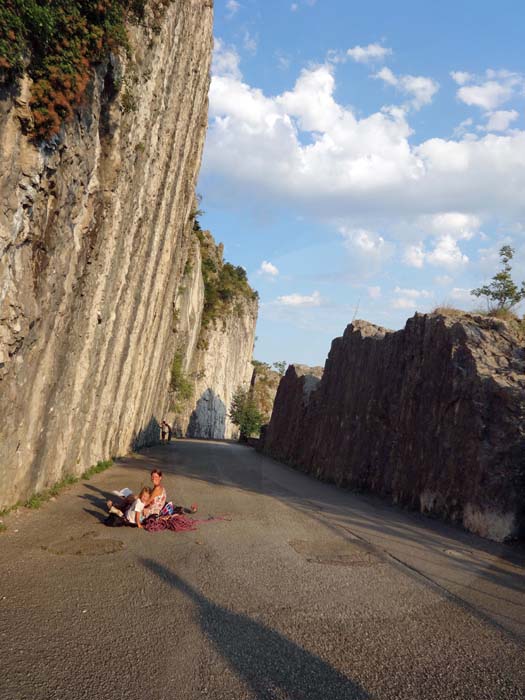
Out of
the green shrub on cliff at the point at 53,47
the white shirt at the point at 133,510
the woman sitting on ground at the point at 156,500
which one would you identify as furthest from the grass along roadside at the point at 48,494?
the green shrub on cliff at the point at 53,47

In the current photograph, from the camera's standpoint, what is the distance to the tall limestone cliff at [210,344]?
1800 inches

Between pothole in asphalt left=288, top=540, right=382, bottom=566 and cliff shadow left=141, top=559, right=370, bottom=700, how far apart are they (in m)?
2.72

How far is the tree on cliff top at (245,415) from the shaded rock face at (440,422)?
39283 millimetres

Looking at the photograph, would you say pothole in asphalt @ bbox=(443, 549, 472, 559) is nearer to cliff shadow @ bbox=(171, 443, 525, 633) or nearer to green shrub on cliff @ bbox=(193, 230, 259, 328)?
cliff shadow @ bbox=(171, 443, 525, 633)

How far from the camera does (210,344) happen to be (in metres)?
59.8

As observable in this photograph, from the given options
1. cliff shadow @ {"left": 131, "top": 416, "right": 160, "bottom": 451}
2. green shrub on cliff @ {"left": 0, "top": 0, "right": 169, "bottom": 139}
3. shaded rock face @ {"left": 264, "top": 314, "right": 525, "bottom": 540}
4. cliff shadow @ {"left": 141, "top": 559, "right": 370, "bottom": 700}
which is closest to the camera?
cliff shadow @ {"left": 141, "top": 559, "right": 370, "bottom": 700}

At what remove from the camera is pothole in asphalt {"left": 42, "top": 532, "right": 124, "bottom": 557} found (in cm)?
729

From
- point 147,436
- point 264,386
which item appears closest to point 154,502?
point 147,436

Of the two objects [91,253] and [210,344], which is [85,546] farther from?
[210,344]

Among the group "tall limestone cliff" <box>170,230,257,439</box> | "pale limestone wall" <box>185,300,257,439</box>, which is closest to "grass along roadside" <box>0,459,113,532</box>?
"tall limestone cliff" <box>170,230,257,439</box>

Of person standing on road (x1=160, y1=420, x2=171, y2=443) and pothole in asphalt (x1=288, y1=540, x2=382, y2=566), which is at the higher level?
pothole in asphalt (x1=288, y1=540, x2=382, y2=566)

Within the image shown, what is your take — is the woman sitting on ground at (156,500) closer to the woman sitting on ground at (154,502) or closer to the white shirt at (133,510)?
the woman sitting on ground at (154,502)

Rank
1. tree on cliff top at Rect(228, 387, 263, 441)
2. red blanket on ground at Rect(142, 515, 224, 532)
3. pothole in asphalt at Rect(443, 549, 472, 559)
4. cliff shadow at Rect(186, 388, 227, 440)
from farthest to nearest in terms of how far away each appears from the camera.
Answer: tree on cliff top at Rect(228, 387, 263, 441) → cliff shadow at Rect(186, 388, 227, 440) → red blanket on ground at Rect(142, 515, 224, 532) → pothole in asphalt at Rect(443, 549, 472, 559)

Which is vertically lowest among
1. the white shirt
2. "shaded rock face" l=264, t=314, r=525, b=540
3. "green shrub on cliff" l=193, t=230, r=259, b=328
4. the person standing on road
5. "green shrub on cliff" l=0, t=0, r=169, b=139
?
the person standing on road
